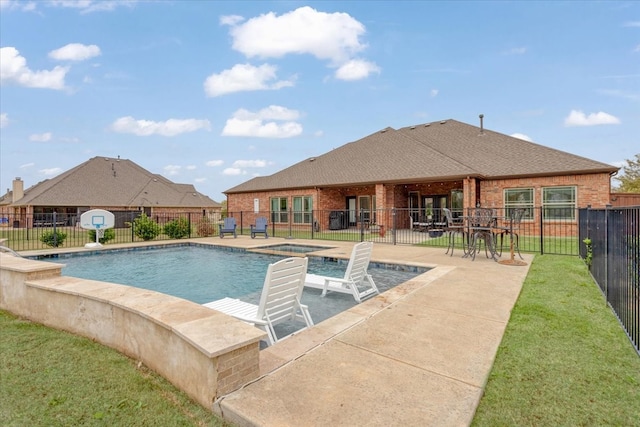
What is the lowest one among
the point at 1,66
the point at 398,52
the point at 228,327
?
the point at 228,327

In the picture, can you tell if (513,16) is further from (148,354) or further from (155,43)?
(148,354)

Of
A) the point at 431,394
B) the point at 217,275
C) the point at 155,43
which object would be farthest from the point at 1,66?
the point at 431,394

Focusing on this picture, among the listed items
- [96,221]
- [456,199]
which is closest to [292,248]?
[96,221]

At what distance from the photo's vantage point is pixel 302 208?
21.1 meters

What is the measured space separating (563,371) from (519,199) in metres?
15.1

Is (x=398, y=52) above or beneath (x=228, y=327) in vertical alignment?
above

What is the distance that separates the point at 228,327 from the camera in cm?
247

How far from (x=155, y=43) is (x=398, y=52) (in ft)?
36.9

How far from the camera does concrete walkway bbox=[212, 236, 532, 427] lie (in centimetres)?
194

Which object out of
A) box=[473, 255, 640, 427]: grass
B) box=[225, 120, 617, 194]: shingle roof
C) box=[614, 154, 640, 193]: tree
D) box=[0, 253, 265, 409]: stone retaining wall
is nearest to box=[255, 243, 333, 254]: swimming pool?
box=[225, 120, 617, 194]: shingle roof

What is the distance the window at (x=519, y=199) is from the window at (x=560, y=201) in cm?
57

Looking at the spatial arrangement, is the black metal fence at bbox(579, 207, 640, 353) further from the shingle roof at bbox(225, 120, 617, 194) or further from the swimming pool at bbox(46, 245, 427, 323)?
the shingle roof at bbox(225, 120, 617, 194)

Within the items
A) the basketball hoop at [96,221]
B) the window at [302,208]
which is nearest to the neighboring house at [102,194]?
the window at [302,208]

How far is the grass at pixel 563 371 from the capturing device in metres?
2.00
